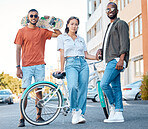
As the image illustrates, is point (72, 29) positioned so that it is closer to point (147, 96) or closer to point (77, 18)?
point (77, 18)

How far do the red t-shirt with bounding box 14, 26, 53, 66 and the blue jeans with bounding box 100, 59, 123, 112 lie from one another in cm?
116

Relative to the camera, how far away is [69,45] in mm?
6660

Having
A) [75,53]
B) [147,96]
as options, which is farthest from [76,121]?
[147,96]

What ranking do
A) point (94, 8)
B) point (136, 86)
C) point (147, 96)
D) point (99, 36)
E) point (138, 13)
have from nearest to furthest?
point (147, 96) → point (136, 86) → point (138, 13) → point (99, 36) → point (94, 8)

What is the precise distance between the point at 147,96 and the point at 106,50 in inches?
473

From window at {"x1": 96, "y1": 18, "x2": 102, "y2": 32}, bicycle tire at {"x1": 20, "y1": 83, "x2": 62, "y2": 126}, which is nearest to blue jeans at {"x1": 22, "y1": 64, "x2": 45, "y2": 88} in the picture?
bicycle tire at {"x1": 20, "y1": 83, "x2": 62, "y2": 126}

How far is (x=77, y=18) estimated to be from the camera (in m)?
6.79

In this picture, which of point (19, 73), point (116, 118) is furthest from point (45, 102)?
point (116, 118)

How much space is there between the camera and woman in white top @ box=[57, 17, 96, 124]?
6488 millimetres

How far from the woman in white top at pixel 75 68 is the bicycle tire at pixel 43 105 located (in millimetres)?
259

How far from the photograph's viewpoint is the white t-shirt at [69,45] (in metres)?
6.66

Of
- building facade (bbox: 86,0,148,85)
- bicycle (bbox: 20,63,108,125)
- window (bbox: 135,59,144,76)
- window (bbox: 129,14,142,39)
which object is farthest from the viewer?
window (bbox: 135,59,144,76)

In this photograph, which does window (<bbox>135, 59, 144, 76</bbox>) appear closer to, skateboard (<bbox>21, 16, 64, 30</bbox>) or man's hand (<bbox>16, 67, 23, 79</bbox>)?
skateboard (<bbox>21, 16, 64, 30</bbox>)

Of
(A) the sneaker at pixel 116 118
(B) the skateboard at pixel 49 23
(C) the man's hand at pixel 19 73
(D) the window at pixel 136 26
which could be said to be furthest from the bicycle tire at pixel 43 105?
(D) the window at pixel 136 26
